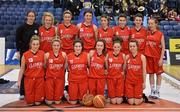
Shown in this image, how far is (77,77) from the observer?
5941 mm

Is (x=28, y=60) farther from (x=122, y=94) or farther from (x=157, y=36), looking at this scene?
(x=157, y=36)

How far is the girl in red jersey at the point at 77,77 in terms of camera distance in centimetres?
594

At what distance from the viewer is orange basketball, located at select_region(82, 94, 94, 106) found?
573 centimetres

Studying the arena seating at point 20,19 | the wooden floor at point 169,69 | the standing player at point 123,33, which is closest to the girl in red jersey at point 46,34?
the standing player at point 123,33

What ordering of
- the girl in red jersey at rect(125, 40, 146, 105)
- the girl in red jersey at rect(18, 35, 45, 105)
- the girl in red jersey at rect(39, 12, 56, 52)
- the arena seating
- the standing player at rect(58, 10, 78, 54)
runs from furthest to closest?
the arena seating
the standing player at rect(58, 10, 78, 54)
the girl in red jersey at rect(39, 12, 56, 52)
the girl in red jersey at rect(125, 40, 146, 105)
the girl in red jersey at rect(18, 35, 45, 105)

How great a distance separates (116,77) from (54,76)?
0.98 m

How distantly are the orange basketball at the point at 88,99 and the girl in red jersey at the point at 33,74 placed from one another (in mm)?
678

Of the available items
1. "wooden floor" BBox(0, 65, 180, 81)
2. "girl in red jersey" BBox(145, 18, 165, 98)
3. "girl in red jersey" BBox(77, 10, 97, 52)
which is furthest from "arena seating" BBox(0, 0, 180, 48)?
"girl in red jersey" BBox(77, 10, 97, 52)

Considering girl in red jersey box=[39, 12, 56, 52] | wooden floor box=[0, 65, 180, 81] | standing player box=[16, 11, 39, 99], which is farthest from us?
wooden floor box=[0, 65, 180, 81]

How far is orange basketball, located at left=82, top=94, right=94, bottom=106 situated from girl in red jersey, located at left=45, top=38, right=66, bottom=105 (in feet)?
1.43

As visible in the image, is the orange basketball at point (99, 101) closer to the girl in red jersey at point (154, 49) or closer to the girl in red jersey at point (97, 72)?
the girl in red jersey at point (97, 72)

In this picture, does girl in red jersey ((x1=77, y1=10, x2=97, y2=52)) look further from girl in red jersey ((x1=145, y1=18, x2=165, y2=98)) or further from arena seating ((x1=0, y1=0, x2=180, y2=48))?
arena seating ((x1=0, y1=0, x2=180, y2=48))

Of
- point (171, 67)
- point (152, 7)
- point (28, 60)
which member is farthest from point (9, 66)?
point (152, 7)

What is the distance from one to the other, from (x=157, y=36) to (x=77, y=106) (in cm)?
187
